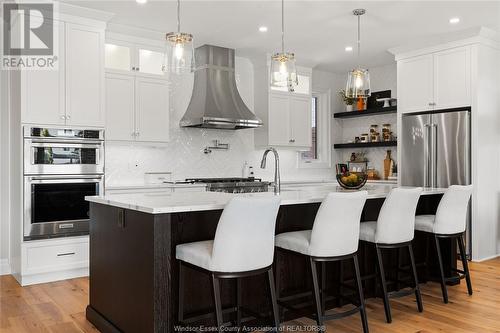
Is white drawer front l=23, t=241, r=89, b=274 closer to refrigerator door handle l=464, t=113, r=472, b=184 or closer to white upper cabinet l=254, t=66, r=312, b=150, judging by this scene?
white upper cabinet l=254, t=66, r=312, b=150

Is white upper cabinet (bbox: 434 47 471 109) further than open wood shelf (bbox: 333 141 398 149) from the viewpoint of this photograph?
No

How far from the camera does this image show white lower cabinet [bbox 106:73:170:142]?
5.03m

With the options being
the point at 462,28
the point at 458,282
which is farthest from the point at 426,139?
the point at 458,282

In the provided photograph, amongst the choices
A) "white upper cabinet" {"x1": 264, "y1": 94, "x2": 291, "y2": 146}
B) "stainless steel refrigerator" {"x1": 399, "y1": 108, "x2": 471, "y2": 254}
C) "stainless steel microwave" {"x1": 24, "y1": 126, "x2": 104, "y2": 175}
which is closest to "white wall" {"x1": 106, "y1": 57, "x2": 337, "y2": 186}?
"white upper cabinet" {"x1": 264, "y1": 94, "x2": 291, "y2": 146}

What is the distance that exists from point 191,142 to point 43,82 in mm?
2177

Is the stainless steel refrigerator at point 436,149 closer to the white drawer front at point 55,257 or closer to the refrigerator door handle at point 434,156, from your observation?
the refrigerator door handle at point 434,156

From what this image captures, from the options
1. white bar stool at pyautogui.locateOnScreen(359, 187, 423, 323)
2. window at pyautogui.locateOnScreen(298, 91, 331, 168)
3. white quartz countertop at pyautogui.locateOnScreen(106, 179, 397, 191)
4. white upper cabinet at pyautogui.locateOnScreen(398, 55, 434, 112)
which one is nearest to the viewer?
white bar stool at pyautogui.locateOnScreen(359, 187, 423, 323)

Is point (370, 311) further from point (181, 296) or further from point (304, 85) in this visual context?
point (304, 85)

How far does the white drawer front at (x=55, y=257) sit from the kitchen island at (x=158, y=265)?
1.28 metres

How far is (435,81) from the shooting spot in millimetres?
5562

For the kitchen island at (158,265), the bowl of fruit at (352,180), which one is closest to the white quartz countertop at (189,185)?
the kitchen island at (158,265)

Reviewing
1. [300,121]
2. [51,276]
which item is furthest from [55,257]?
[300,121]

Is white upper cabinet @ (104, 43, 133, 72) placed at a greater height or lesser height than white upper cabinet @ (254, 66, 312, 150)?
greater

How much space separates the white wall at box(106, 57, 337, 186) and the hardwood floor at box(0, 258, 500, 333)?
5.59ft
